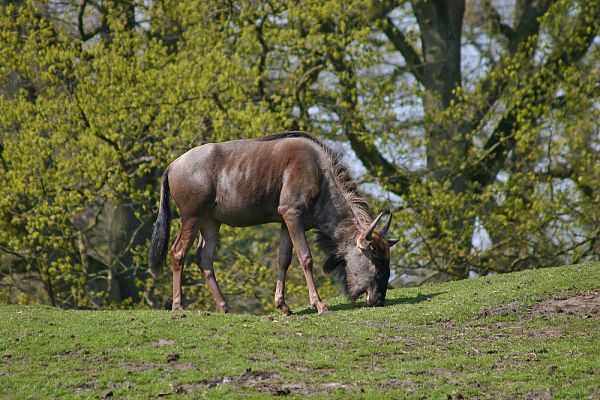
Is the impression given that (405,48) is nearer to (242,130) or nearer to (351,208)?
(242,130)

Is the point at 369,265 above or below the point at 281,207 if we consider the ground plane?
below

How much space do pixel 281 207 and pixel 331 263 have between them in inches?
53.8

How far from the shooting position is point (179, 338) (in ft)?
40.2

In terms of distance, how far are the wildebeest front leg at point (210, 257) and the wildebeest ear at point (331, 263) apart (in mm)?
1748

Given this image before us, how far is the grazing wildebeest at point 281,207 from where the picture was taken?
595 inches

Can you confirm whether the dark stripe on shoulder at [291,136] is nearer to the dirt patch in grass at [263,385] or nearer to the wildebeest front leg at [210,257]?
the wildebeest front leg at [210,257]

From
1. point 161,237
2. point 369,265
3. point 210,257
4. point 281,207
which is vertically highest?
point 281,207

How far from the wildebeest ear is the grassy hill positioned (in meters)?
0.65

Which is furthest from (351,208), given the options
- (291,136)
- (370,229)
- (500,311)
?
(500,311)

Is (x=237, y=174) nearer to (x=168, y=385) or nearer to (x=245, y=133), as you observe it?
(x=168, y=385)

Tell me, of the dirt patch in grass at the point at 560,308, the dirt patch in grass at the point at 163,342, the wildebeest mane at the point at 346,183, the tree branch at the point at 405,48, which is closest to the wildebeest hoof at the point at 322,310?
the wildebeest mane at the point at 346,183

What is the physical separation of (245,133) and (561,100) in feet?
30.5

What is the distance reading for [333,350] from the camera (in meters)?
11.8

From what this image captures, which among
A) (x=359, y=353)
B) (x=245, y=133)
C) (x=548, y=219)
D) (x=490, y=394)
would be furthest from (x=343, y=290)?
(x=548, y=219)
